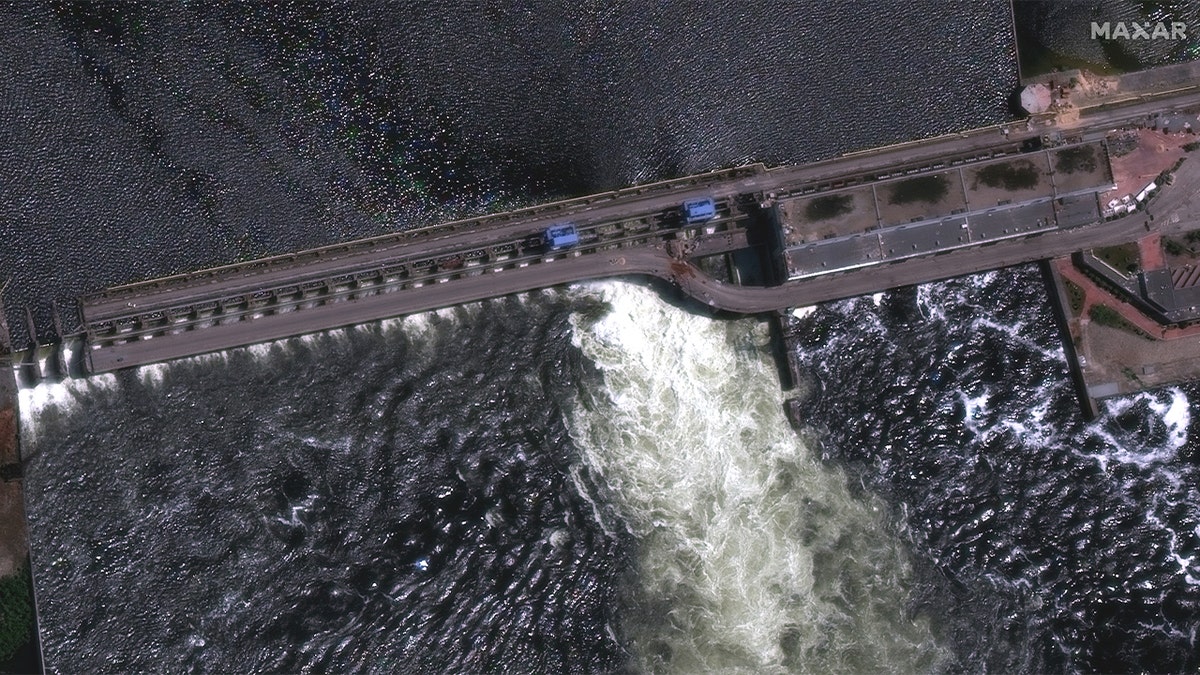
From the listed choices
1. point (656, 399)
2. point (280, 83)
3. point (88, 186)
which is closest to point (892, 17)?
point (656, 399)

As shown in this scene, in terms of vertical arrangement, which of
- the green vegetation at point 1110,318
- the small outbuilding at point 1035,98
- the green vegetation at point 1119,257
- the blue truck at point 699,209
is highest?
the small outbuilding at point 1035,98

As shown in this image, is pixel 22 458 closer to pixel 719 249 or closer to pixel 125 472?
pixel 125 472

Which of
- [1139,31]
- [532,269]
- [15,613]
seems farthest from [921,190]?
[15,613]

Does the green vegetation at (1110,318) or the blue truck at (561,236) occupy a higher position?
the blue truck at (561,236)

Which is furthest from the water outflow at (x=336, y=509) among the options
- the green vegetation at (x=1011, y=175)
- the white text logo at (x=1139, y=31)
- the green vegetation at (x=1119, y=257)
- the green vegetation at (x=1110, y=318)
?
the white text logo at (x=1139, y=31)

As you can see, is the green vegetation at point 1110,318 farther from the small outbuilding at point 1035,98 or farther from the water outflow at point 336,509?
the water outflow at point 336,509

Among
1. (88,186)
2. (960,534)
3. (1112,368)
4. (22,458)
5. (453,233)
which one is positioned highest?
(88,186)

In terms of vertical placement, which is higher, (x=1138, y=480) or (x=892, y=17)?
(x=892, y=17)
